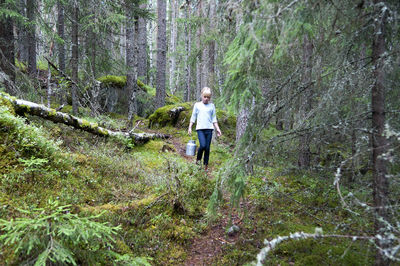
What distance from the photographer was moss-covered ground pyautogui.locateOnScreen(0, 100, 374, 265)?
324cm

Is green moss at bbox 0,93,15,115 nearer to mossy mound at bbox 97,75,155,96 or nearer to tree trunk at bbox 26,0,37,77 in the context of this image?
tree trunk at bbox 26,0,37,77

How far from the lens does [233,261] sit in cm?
333

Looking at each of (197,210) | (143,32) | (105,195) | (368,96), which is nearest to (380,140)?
(368,96)

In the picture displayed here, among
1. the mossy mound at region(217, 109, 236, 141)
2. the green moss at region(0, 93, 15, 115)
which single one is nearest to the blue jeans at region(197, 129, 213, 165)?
the green moss at region(0, 93, 15, 115)

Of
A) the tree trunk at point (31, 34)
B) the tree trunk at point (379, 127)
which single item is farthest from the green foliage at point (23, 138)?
the tree trunk at point (31, 34)

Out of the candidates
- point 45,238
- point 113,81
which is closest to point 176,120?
point 113,81

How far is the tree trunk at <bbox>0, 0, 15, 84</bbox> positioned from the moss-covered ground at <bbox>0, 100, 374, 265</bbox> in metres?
4.64

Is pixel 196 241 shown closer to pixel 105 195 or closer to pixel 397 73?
pixel 105 195

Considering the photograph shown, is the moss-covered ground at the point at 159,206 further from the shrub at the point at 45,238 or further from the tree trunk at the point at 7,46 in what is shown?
the tree trunk at the point at 7,46

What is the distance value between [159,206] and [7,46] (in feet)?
26.9

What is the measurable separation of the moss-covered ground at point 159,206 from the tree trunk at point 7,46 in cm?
464

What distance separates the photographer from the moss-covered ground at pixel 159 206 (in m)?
3.24

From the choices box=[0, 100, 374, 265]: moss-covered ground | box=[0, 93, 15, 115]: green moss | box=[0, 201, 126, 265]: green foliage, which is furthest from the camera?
box=[0, 93, 15, 115]: green moss

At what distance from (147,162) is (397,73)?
17.4 feet
